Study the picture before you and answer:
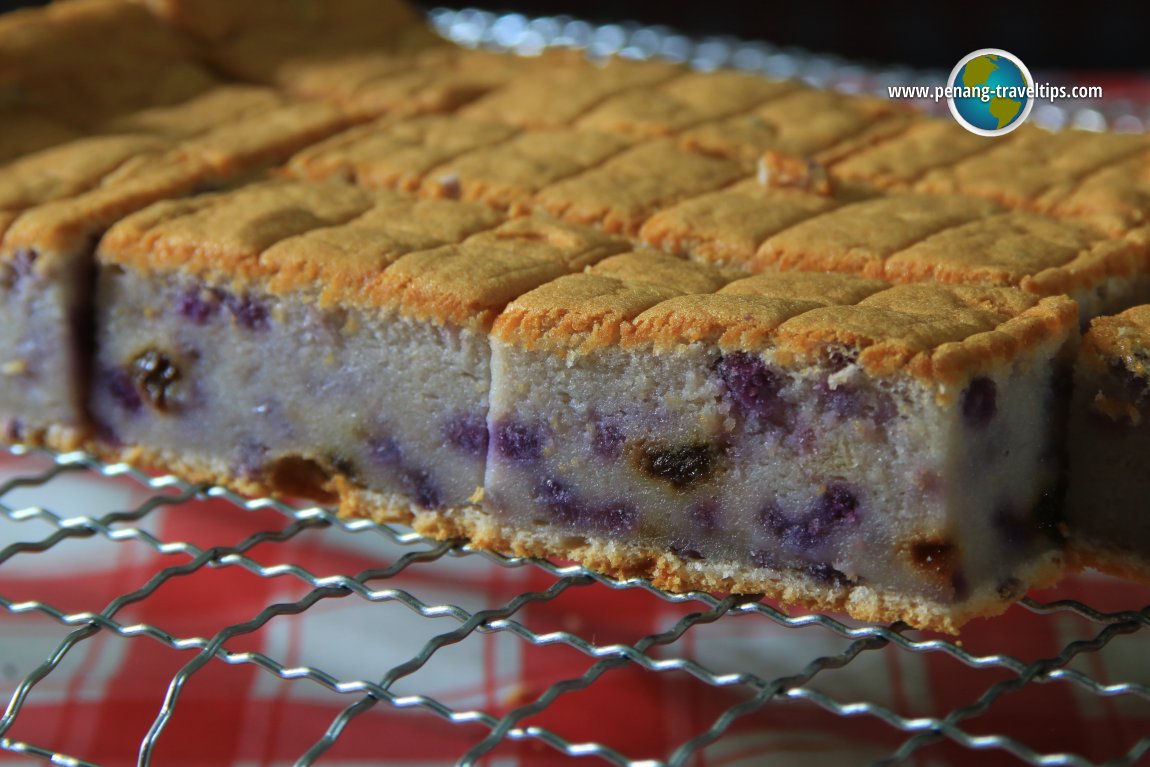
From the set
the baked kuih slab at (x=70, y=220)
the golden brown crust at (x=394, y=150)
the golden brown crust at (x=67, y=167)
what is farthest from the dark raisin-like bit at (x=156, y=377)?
the golden brown crust at (x=394, y=150)

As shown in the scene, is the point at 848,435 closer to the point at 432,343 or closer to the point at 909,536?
the point at 909,536

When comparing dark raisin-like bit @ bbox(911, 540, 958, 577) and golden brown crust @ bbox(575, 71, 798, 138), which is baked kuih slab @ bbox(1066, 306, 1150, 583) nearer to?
dark raisin-like bit @ bbox(911, 540, 958, 577)

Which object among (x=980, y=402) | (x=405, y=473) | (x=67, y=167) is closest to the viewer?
(x=980, y=402)

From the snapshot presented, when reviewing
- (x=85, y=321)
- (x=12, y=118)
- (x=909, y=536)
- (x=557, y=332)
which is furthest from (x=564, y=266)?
(x=12, y=118)

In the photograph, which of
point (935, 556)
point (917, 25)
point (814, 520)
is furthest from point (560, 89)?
point (917, 25)

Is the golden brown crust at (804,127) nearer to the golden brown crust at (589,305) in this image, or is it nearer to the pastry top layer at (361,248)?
the pastry top layer at (361,248)

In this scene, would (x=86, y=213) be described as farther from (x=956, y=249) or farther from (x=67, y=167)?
(x=956, y=249)

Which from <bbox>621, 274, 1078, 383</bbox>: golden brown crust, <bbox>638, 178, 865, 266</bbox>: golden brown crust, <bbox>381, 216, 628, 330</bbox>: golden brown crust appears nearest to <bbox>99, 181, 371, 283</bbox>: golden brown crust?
<bbox>381, 216, 628, 330</bbox>: golden brown crust
